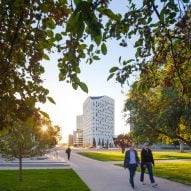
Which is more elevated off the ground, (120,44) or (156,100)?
(156,100)

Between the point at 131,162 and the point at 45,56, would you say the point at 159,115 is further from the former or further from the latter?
the point at 45,56

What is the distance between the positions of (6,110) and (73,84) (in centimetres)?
97

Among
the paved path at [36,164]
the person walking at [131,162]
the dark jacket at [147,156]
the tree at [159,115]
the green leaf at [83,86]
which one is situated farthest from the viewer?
the paved path at [36,164]

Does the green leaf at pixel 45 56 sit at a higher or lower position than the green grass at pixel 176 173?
higher

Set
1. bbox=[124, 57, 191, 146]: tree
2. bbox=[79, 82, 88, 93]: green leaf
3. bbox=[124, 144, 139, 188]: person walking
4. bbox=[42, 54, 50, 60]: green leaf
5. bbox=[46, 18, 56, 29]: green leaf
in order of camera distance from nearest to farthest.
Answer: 1. bbox=[79, 82, 88, 93]: green leaf
2. bbox=[46, 18, 56, 29]: green leaf
3. bbox=[42, 54, 50, 60]: green leaf
4. bbox=[124, 144, 139, 188]: person walking
5. bbox=[124, 57, 191, 146]: tree

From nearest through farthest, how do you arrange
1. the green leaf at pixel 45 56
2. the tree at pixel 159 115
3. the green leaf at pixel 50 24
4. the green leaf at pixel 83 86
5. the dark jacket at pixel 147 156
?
the green leaf at pixel 83 86 < the green leaf at pixel 50 24 < the green leaf at pixel 45 56 < the dark jacket at pixel 147 156 < the tree at pixel 159 115

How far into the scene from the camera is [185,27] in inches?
190

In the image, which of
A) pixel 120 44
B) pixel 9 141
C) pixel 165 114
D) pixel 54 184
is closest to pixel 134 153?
pixel 54 184

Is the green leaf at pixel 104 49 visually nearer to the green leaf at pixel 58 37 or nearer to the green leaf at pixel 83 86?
the green leaf at pixel 83 86

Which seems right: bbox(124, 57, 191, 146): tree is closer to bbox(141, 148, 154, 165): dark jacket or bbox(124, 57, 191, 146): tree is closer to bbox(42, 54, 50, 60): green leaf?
bbox(141, 148, 154, 165): dark jacket

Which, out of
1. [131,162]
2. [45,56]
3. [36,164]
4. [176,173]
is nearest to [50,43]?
[45,56]

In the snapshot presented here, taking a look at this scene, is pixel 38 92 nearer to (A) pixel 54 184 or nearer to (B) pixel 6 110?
(B) pixel 6 110

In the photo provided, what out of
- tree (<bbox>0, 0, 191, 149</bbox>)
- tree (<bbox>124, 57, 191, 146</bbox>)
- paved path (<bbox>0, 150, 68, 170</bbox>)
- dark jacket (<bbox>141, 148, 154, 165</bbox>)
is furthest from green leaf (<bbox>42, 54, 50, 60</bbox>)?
paved path (<bbox>0, 150, 68, 170</bbox>)

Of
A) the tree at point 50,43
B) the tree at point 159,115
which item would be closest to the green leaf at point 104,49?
the tree at point 50,43
